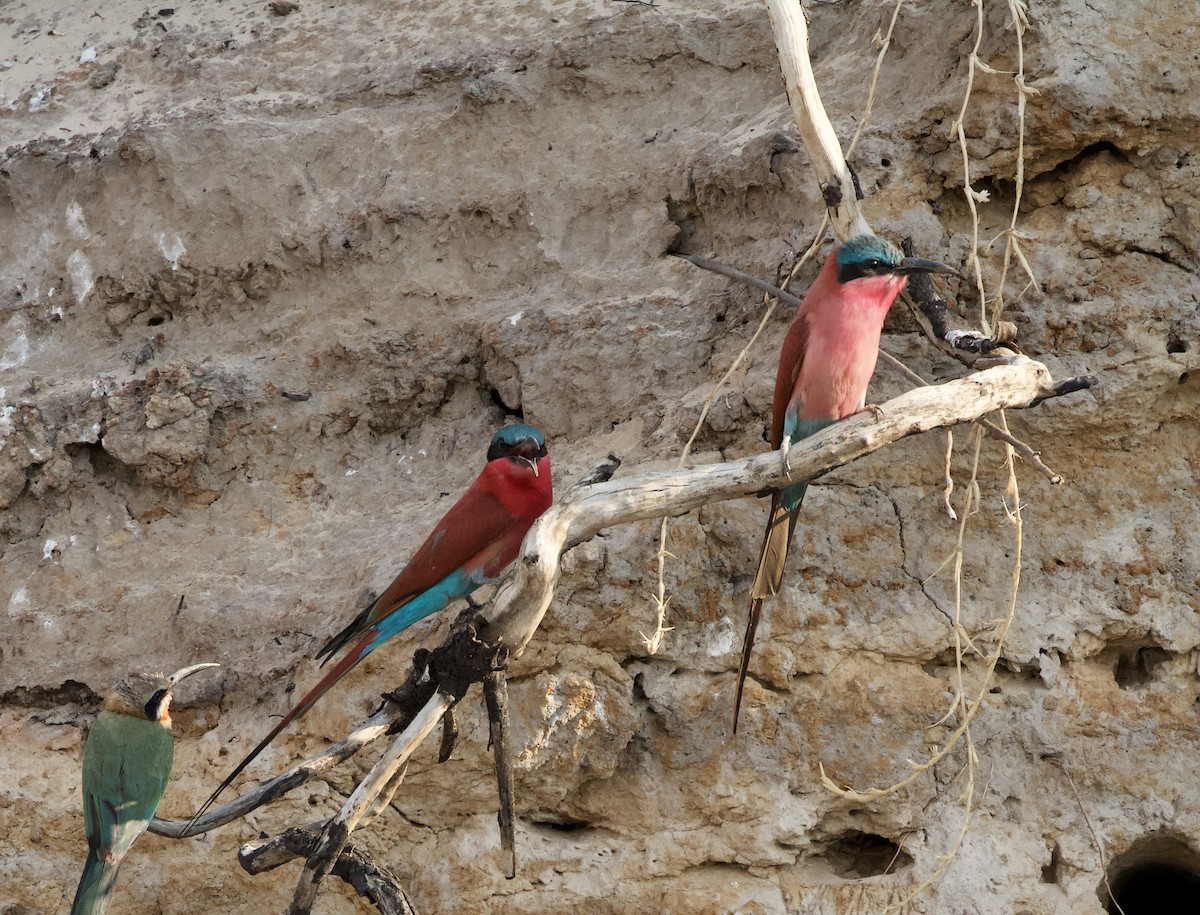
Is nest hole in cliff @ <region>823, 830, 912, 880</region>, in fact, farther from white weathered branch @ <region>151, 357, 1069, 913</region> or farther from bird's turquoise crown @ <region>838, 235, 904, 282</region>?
bird's turquoise crown @ <region>838, 235, 904, 282</region>

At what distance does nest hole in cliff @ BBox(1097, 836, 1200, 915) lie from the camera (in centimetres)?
322

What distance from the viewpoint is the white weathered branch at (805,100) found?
9.26ft

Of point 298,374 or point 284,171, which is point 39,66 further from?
point 298,374

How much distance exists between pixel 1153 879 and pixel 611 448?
188 cm

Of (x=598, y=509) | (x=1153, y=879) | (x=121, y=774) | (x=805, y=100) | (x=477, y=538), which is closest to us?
(x=598, y=509)

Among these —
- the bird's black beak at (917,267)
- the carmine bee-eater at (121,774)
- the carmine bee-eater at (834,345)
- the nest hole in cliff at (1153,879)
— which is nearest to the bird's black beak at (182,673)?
the carmine bee-eater at (121,774)

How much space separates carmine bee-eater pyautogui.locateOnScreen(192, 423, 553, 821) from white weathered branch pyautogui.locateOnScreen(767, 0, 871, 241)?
977 millimetres

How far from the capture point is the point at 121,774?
314cm

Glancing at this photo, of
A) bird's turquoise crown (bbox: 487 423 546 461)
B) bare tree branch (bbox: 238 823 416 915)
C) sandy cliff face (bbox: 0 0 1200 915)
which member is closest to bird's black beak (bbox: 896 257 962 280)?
sandy cliff face (bbox: 0 0 1200 915)

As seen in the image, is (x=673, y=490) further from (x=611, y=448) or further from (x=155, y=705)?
(x=155, y=705)

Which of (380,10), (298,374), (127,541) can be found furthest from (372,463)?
(380,10)

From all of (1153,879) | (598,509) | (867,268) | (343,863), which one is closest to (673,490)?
(598,509)

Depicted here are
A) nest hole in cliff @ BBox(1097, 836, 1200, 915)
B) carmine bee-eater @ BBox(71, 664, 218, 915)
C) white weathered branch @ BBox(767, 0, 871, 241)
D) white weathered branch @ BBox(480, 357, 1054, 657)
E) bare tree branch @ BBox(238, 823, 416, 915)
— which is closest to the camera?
white weathered branch @ BBox(480, 357, 1054, 657)

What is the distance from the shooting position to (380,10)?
4.56 meters
